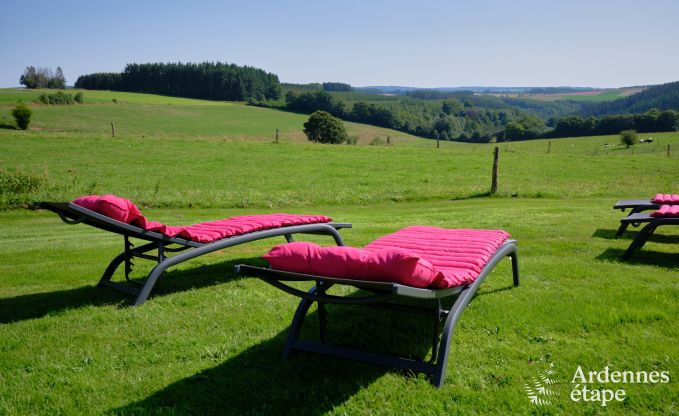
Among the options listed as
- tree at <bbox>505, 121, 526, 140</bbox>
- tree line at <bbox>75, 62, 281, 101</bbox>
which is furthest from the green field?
tree line at <bbox>75, 62, 281, 101</bbox>

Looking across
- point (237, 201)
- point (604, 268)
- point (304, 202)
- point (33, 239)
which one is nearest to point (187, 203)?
point (237, 201)

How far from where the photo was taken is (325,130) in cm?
4850

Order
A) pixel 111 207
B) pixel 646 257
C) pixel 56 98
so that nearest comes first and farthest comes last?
1. pixel 111 207
2. pixel 646 257
3. pixel 56 98

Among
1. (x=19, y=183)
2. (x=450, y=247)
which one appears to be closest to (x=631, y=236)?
(x=450, y=247)

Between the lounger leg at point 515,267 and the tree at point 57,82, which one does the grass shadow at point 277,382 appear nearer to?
the lounger leg at point 515,267

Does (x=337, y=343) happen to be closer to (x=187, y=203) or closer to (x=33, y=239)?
(x=33, y=239)

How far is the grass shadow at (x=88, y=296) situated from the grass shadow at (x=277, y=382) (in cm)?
190

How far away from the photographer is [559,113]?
12912 centimetres

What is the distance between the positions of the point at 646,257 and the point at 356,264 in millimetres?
4740

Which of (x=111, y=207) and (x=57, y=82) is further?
(x=57, y=82)

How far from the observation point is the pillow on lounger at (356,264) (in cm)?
287

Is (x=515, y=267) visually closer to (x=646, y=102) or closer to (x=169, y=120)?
(x=169, y=120)

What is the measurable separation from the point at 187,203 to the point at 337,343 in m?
10.9

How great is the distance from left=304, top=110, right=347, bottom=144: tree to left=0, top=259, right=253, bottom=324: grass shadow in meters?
42.9
